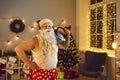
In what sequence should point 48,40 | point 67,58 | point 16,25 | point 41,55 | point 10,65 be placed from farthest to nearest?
point 16,25 < point 67,58 < point 10,65 < point 48,40 < point 41,55

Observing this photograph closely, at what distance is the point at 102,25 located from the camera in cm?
558

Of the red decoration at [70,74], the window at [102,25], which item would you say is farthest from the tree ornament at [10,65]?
the window at [102,25]

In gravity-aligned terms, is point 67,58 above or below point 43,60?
below

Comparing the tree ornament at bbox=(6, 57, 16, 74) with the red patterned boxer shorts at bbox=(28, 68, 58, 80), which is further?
the tree ornament at bbox=(6, 57, 16, 74)

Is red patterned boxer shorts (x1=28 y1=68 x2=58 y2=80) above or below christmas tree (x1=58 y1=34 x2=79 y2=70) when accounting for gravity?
above

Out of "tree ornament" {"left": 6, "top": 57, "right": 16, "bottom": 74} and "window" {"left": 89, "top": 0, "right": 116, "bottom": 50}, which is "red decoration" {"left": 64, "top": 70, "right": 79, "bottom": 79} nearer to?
"window" {"left": 89, "top": 0, "right": 116, "bottom": 50}

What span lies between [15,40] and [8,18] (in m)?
0.60

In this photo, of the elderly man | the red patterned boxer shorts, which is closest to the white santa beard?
the elderly man

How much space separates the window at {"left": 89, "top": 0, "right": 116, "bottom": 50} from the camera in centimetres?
514

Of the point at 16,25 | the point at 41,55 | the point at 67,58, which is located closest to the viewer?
the point at 41,55

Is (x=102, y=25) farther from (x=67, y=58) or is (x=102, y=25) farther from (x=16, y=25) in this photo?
(x=16, y=25)

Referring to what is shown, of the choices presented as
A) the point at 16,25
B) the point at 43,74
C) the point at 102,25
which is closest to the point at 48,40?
the point at 43,74

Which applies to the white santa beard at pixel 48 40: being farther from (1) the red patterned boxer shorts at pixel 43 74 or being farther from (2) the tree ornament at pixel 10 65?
(2) the tree ornament at pixel 10 65

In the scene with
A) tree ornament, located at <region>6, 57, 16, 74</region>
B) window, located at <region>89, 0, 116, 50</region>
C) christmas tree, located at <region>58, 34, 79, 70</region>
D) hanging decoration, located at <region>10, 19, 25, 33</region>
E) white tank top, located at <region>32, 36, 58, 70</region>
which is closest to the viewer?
white tank top, located at <region>32, 36, 58, 70</region>
